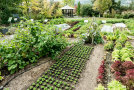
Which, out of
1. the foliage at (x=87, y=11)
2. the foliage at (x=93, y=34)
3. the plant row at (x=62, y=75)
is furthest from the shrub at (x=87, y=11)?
the plant row at (x=62, y=75)

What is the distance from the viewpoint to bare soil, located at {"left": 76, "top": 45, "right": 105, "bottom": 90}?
3.50 m

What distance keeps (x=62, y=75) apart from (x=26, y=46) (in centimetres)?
209

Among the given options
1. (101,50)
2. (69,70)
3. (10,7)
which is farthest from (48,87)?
(10,7)

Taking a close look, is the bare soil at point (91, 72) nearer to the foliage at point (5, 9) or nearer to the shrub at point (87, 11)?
the foliage at point (5, 9)

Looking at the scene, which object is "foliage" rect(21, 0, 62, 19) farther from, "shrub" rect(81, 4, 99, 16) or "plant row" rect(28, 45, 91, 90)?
"plant row" rect(28, 45, 91, 90)

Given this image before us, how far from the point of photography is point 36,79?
374 cm

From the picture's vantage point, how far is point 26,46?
440 centimetres

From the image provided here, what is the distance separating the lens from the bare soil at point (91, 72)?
350 centimetres

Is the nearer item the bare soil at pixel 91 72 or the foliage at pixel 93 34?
the bare soil at pixel 91 72

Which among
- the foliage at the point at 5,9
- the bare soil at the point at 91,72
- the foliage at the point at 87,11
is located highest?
the foliage at the point at 87,11

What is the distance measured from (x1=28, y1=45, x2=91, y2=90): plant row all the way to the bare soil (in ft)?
0.69

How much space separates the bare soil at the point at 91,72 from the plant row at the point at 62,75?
21 centimetres

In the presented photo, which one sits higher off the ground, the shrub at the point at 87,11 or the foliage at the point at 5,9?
the shrub at the point at 87,11

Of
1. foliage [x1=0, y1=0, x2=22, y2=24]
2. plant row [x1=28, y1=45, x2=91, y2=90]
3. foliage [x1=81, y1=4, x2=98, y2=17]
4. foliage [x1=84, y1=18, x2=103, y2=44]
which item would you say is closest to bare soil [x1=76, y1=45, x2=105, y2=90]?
plant row [x1=28, y1=45, x2=91, y2=90]
